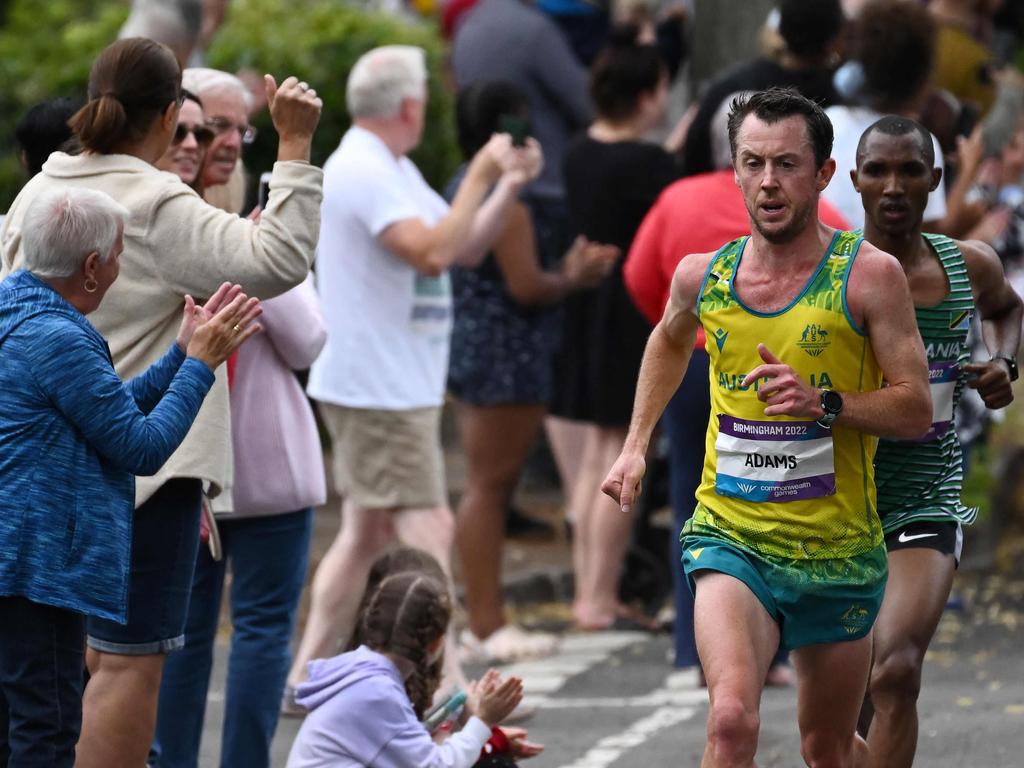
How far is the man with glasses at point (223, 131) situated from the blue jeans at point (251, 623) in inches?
36.8

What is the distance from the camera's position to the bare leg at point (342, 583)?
7.24 metres

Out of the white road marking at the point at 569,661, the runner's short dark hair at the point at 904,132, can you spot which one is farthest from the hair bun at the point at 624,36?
the runner's short dark hair at the point at 904,132

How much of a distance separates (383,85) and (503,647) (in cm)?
237

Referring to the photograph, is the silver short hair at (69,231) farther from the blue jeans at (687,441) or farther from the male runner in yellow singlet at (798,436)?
the blue jeans at (687,441)

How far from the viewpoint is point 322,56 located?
433 inches

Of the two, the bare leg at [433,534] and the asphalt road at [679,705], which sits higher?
the bare leg at [433,534]

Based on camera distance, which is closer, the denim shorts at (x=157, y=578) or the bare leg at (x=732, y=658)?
the bare leg at (x=732, y=658)

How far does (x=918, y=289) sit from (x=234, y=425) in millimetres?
1908

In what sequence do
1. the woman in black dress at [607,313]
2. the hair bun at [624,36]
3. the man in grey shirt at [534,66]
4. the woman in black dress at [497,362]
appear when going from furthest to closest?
the man in grey shirt at [534,66] < the hair bun at [624,36] < the woman in black dress at [607,313] < the woman in black dress at [497,362]

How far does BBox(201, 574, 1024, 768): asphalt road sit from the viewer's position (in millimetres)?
6609

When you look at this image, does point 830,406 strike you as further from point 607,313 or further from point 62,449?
point 607,313

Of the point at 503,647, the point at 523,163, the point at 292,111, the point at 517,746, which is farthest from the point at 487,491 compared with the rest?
the point at 292,111

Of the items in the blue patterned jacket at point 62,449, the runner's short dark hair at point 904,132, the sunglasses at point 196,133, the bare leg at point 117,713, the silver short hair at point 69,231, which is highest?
the runner's short dark hair at point 904,132

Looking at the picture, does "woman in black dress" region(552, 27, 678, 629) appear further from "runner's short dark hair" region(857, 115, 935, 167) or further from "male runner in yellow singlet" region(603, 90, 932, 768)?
"male runner in yellow singlet" region(603, 90, 932, 768)
